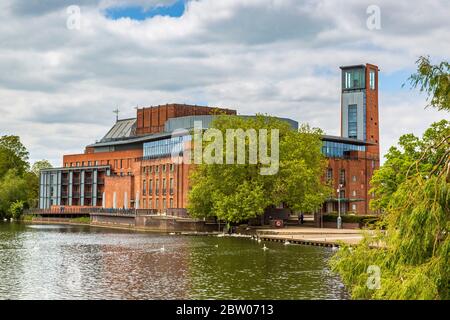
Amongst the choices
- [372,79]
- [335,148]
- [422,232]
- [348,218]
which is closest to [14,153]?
[335,148]

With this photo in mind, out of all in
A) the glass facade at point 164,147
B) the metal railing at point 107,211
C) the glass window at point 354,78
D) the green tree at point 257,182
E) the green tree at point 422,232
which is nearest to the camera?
the green tree at point 422,232

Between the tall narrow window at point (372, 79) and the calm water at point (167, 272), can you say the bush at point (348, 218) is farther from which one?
the tall narrow window at point (372, 79)

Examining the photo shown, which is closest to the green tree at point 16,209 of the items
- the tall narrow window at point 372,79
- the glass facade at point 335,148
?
the glass facade at point 335,148

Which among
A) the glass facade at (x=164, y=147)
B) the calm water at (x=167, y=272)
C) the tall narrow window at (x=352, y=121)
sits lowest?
the calm water at (x=167, y=272)

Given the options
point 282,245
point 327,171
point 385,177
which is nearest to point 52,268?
point 282,245

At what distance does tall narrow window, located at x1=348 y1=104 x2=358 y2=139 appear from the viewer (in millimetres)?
147125

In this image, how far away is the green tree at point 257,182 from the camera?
76.3m

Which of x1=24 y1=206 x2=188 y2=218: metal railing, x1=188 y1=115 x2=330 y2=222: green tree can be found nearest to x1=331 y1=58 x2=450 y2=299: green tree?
x1=188 y1=115 x2=330 y2=222: green tree

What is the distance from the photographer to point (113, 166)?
434 feet

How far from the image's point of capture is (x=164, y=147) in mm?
113375

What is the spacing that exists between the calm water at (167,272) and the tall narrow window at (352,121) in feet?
294

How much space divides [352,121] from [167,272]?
113 metres

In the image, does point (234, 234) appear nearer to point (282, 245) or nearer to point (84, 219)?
point (282, 245)

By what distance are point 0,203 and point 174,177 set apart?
160ft
